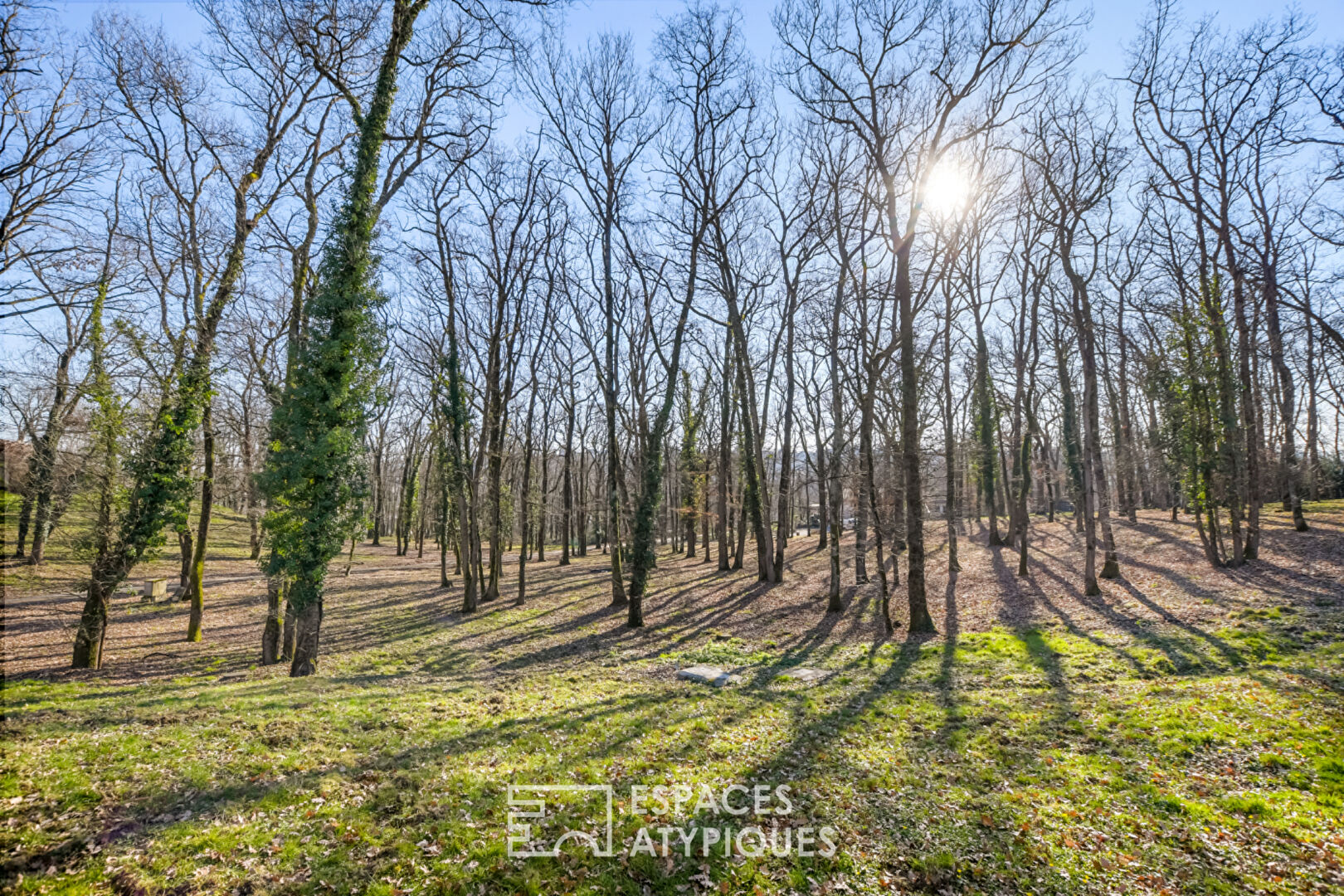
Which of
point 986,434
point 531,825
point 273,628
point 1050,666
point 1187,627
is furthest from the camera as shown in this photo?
point 986,434

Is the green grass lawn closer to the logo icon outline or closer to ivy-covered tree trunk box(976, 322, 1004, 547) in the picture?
the logo icon outline

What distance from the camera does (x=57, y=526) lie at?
11.0 meters

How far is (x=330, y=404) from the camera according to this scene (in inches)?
408

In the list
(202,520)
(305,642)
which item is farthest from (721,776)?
(202,520)

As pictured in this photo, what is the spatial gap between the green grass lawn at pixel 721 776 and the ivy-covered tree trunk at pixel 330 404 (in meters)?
2.14

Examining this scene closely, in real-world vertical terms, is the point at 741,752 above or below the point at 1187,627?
below

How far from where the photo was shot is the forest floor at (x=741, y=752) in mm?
4391

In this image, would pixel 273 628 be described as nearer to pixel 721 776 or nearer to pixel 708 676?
pixel 708 676

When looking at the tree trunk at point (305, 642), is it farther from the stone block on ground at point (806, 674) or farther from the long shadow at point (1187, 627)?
the long shadow at point (1187, 627)

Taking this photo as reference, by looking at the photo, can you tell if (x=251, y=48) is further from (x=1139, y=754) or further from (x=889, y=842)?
(x=1139, y=754)

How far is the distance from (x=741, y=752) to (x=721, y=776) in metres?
0.73

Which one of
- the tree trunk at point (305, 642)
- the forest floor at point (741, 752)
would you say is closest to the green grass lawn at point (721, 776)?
the forest floor at point (741, 752)

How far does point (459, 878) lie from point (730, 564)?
22124 mm

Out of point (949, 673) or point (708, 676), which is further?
point (708, 676)
